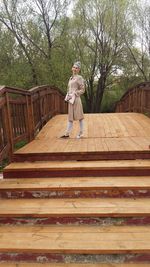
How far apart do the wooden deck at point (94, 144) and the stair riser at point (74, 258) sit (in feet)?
5.89

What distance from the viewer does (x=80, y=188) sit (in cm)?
Answer: 364

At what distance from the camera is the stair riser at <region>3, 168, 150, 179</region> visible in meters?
4.00

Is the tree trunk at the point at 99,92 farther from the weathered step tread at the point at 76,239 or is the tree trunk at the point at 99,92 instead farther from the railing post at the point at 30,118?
the weathered step tread at the point at 76,239

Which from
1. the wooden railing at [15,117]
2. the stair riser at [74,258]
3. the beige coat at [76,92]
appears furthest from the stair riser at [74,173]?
the beige coat at [76,92]

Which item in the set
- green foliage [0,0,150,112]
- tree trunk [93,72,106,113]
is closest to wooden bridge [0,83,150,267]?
green foliage [0,0,150,112]

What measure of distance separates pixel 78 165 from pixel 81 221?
106cm

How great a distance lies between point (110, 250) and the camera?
9.10 ft

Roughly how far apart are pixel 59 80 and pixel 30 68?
1846 mm

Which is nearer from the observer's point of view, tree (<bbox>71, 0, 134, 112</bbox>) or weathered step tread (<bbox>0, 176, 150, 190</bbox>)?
weathered step tread (<bbox>0, 176, 150, 190</bbox>)

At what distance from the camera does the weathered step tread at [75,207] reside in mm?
3244

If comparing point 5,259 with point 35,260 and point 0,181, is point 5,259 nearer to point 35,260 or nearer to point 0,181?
point 35,260

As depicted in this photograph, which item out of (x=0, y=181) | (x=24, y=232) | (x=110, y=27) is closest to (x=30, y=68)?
(x=110, y=27)

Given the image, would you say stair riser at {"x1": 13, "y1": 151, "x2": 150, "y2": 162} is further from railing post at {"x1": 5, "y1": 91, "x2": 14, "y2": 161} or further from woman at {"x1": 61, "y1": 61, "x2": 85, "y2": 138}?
woman at {"x1": 61, "y1": 61, "x2": 85, "y2": 138}

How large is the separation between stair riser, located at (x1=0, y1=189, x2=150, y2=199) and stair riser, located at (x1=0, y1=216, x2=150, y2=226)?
441 mm
